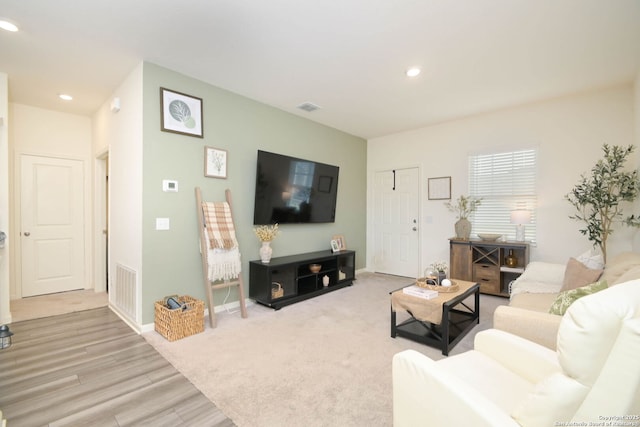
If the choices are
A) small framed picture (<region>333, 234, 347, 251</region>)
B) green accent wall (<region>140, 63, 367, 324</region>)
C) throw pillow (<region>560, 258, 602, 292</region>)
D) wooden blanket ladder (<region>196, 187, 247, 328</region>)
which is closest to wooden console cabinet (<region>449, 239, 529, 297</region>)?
throw pillow (<region>560, 258, 602, 292</region>)

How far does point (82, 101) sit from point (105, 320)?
2878 millimetres

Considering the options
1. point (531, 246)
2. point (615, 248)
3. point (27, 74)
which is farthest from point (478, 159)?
point (27, 74)

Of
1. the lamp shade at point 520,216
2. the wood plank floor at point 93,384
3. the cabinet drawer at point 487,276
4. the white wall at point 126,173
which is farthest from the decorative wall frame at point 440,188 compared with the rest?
the wood plank floor at point 93,384

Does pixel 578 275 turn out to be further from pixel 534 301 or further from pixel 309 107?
pixel 309 107

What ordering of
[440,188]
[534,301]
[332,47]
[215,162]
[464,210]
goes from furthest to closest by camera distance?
1. [440,188]
2. [464,210]
3. [215,162]
4. [332,47]
5. [534,301]

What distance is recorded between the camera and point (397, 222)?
5625 millimetres

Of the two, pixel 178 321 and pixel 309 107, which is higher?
pixel 309 107

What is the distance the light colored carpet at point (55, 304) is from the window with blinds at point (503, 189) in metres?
5.59

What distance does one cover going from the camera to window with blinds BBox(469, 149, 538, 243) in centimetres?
426

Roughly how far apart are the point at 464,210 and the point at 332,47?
3.33 metres

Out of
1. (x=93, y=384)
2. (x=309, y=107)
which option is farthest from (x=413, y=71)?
(x=93, y=384)

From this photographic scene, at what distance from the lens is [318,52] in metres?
2.83

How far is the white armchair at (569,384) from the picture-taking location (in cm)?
78

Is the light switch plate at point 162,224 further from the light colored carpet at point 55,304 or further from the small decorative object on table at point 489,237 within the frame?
the small decorative object on table at point 489,237
